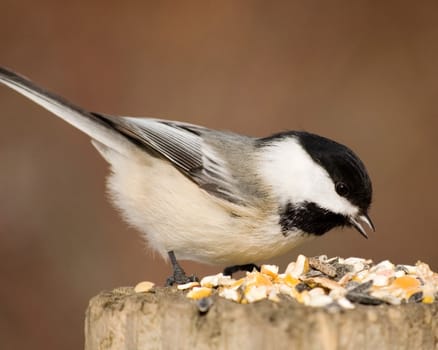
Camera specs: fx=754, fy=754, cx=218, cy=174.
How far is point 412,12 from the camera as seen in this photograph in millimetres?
3215

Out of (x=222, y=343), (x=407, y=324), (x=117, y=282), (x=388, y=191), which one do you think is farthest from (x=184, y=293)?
(x=388, y=191)

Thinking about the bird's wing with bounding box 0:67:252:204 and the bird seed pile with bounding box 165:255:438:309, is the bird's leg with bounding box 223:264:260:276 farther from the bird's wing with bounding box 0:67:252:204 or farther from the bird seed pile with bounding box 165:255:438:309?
the bird seed pile with bounding box 165:255:438:309

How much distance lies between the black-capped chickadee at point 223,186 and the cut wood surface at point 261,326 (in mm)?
572

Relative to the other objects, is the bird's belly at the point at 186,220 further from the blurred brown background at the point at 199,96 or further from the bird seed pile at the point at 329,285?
the blurred brown background at the point at 199,96

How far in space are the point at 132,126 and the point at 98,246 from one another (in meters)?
1.08

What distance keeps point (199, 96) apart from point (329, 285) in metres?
1.81

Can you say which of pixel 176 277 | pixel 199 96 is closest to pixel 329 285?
pixel 176 277

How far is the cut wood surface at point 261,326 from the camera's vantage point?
1171 mm

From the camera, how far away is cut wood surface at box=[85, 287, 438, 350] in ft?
3.84

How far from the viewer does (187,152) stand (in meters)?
2.09

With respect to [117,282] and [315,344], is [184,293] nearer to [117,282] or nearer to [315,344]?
[315,344]

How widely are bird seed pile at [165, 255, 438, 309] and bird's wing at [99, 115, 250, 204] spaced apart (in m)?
0.38

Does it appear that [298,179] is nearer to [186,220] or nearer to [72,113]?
[186,220]

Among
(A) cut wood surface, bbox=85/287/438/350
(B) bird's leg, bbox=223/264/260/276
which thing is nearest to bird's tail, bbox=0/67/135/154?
(B) bird's leg, bbox=223/264/260/276
